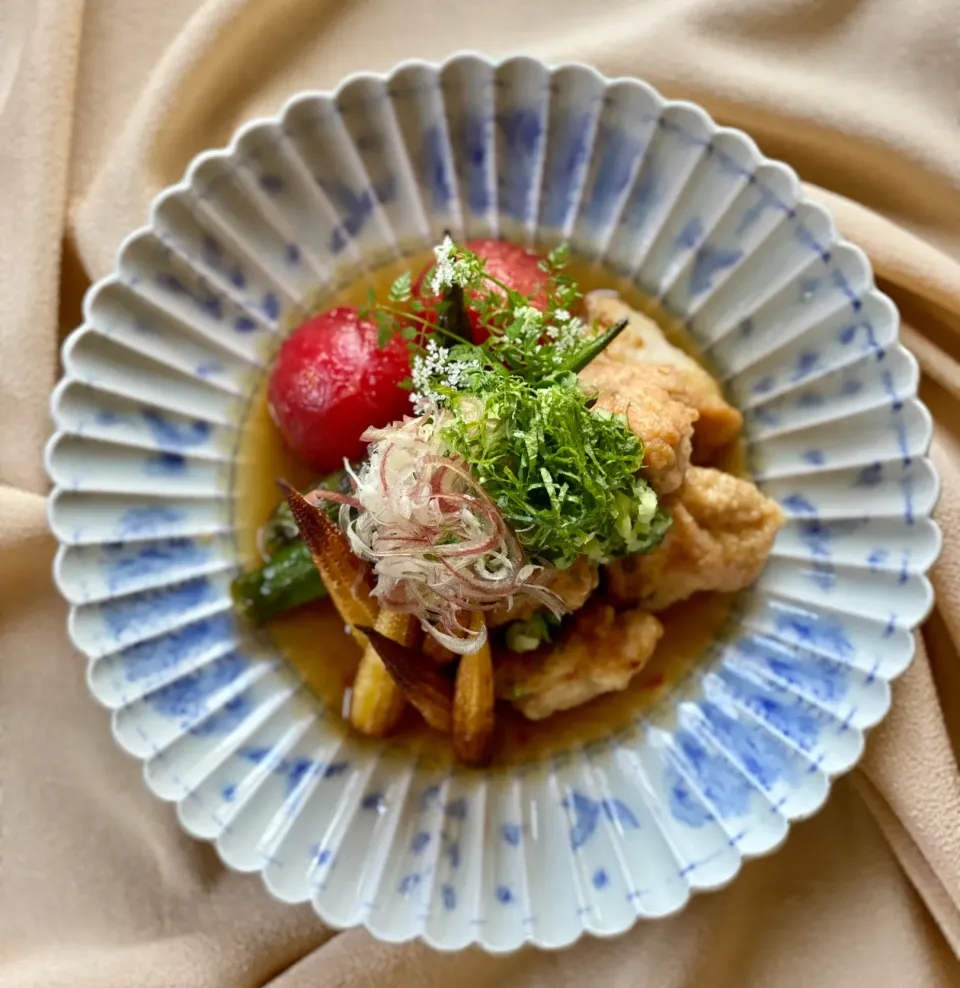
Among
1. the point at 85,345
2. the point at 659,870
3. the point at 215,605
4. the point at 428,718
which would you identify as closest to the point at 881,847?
the point at 659,870

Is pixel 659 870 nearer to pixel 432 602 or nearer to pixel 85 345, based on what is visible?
pixel 432 602

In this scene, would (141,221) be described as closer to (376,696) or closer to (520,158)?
(520,158)

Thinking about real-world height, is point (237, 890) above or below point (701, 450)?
below

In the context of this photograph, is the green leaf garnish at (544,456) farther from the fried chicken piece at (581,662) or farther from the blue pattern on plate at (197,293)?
the blue pattern on plate at (197,293)

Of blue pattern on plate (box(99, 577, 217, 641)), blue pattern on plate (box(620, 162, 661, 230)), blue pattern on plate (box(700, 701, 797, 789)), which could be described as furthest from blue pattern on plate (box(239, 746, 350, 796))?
blue pattern on plate (box(620, 162, 661, 230))

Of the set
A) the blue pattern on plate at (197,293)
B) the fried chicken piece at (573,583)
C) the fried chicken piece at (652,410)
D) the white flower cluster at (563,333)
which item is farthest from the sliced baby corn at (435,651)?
the blue pattern on plate at (197,293)

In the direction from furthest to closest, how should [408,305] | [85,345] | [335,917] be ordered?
[408,305] → [85,345] → [335,917]

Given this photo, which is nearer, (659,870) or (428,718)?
(659,870)

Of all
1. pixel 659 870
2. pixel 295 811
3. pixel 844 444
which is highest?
pixel 844 444
